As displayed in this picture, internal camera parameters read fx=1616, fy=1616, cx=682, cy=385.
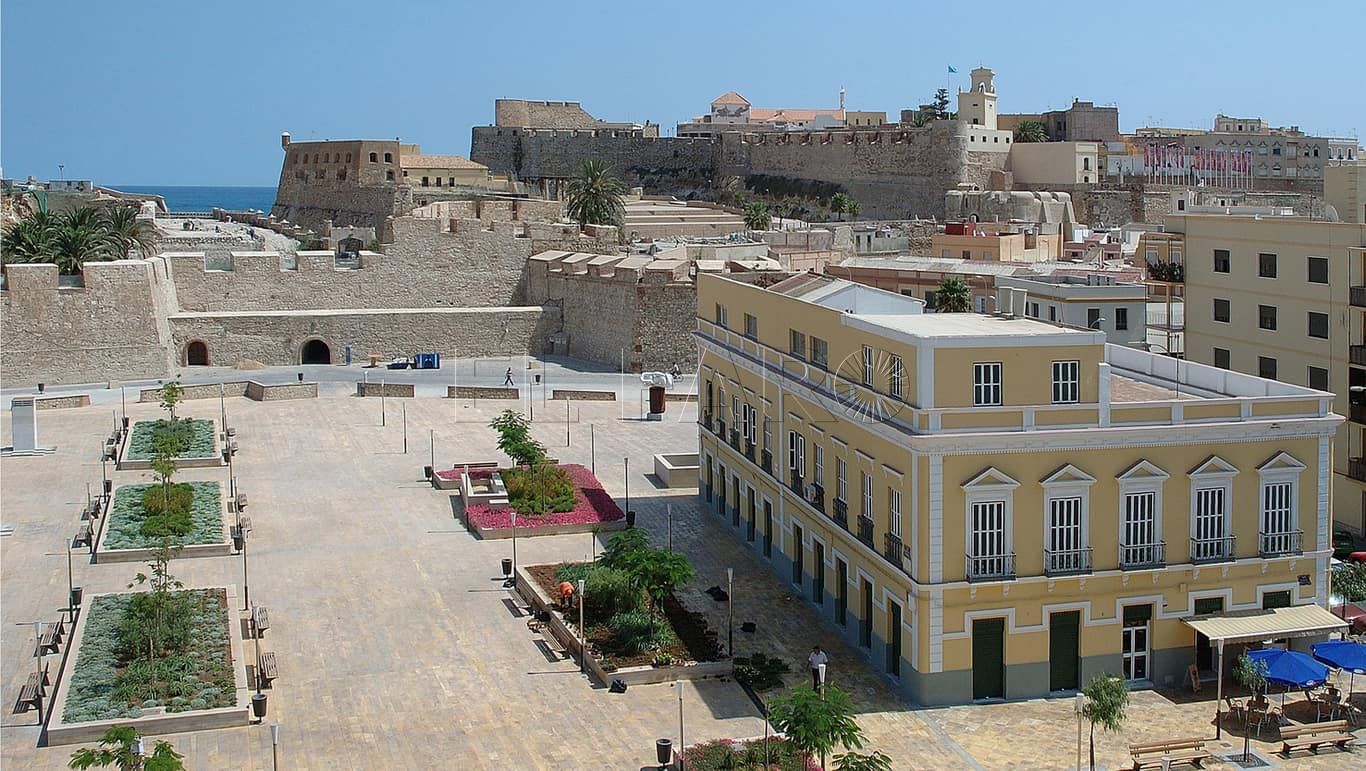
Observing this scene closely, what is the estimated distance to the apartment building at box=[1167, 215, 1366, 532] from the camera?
23.2m

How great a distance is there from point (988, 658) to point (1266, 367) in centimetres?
1106

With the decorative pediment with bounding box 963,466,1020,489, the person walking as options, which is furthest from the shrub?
the decorative pediment with bounding box 963,466,1020,489

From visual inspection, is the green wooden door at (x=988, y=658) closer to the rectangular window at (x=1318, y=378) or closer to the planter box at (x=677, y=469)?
the rectangular window at (x=1318, y=378)

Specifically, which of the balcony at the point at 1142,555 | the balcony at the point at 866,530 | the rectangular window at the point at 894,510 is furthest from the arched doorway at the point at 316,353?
the balcony at the point at 1142,555

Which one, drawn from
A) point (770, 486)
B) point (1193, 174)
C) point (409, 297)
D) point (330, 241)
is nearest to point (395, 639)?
point (770, 486)

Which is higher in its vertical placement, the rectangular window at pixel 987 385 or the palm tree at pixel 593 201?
the palm tree at pixel 593 201

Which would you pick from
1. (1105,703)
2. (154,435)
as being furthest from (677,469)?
(1105,703)

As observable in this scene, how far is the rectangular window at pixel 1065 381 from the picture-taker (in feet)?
53.5

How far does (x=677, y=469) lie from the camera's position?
26594mm

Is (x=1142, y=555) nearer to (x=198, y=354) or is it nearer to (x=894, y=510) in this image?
(x=894, y=510)

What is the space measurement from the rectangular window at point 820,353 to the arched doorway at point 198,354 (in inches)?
947

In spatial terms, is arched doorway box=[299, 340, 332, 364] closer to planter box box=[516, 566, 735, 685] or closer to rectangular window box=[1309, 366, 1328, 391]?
planter box box=[516, 566, 735, 685]

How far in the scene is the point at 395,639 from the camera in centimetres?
1822

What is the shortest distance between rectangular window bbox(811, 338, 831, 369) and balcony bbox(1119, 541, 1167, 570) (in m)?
4.23
